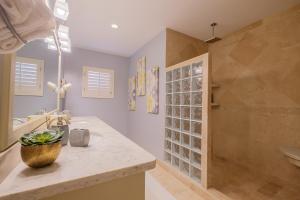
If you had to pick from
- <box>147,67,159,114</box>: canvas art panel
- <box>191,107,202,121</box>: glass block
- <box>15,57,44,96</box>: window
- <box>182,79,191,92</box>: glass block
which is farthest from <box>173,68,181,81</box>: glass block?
<box>15,57,44,96</box>: window

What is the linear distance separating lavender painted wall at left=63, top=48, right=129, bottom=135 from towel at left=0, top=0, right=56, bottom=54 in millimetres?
2587

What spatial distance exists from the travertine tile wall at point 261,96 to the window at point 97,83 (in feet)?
7.81

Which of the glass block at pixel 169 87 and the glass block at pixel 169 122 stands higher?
the glass block at pixel 169 87

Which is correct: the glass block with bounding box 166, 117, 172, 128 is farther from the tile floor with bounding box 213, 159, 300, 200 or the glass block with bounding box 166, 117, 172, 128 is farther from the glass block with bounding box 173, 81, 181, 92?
the tile floor with bounding box 213, 159, 300, 200

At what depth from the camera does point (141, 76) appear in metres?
2.91

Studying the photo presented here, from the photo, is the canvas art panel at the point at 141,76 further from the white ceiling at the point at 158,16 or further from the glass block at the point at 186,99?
the glass block at the point at 186,99

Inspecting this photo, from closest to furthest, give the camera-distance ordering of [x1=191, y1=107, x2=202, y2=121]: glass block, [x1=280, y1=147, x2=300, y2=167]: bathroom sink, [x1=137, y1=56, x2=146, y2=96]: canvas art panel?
[x1=280, y1=147, x2=300, y2=167]: bathroom sink < [x1=191, y1=107, x2=202, y2=121]: glass block < [x1=137, y1=56, x2=146, y2=96]: canvas art panel

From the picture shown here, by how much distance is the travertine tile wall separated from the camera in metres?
1.70

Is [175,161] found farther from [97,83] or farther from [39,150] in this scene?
[97,83]

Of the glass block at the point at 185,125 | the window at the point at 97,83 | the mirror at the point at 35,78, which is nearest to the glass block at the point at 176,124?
the glass block at the point at 185,125

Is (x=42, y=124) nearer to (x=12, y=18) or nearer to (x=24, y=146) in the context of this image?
(x=24, y=146)

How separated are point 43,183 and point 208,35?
283cm

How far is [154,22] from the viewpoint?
2119 mm

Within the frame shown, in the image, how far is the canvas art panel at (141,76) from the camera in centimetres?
282
